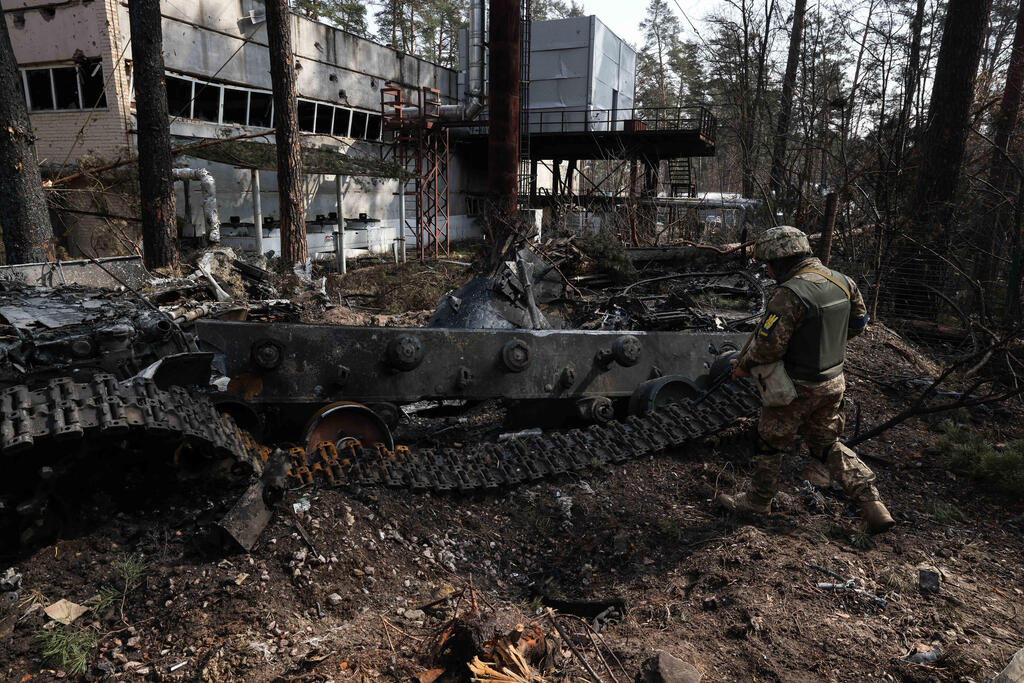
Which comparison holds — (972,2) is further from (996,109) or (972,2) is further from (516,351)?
(516,351)

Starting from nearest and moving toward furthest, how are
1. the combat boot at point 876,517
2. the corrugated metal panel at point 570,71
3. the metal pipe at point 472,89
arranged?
the combat boot at point 876,517 < the metal pipe at point 472,89 < the corrugated metal panel at point 570,71

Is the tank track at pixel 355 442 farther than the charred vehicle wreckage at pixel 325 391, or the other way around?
the charred vehicle wreckage at pixel 325 391

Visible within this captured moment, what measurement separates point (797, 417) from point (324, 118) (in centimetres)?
1998

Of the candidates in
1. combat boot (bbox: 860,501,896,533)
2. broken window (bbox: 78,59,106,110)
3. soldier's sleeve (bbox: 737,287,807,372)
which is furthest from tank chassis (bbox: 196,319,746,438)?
broken window (bbox: 78,59,106,110)

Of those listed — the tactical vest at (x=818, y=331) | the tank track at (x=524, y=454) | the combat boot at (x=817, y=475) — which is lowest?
the combat boot at (x=817, y=475)

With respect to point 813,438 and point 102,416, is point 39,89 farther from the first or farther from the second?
point 813,438

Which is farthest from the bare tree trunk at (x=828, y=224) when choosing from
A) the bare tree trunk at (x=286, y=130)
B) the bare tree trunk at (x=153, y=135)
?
the bare tree trunk at (x=153, y=135)

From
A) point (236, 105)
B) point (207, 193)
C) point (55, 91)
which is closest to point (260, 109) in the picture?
point (236, 105)

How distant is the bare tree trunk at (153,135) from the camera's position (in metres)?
10.7

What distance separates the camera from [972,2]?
9625mm

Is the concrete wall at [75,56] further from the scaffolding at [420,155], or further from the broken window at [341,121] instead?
the scaffolding at [420,155]

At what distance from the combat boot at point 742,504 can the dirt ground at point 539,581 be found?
0.09 metres

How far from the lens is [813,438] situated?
4.55 metres

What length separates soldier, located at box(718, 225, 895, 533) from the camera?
14.0 feet
